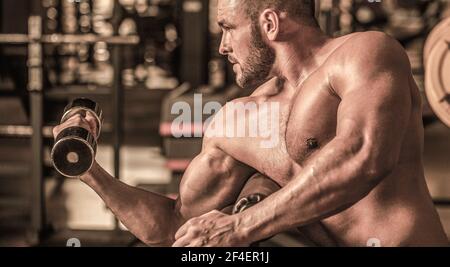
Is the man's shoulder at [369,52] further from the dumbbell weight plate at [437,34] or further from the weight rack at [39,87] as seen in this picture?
the weight rack at [39,87]

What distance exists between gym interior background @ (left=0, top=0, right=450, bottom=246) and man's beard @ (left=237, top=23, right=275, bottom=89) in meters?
0.10

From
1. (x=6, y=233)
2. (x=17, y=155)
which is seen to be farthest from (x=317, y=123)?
(x=17, y=155)

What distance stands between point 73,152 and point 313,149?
13.3 inches

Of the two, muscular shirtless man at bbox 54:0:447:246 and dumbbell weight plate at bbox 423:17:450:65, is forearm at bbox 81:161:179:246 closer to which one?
muscular shirtless man at bbox 54:0:447:246

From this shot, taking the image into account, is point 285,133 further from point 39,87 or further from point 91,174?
point 39,87

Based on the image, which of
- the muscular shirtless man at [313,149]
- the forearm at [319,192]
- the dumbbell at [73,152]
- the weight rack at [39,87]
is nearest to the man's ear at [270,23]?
the muscular shirtless man at [313,149]

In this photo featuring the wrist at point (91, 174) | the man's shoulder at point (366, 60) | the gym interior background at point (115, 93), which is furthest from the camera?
the gym interior background at point (115, 93)

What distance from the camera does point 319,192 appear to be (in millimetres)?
1153

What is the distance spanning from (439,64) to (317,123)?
1.06 ft

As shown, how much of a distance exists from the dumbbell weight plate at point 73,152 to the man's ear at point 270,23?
0.30m

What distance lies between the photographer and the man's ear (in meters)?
1.18

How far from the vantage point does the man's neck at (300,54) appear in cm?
122

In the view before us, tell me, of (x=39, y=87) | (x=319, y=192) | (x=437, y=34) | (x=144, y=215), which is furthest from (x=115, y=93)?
(x=319, y=192)

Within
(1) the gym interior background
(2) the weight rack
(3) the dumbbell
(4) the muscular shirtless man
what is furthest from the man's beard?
(2) the weight rack
